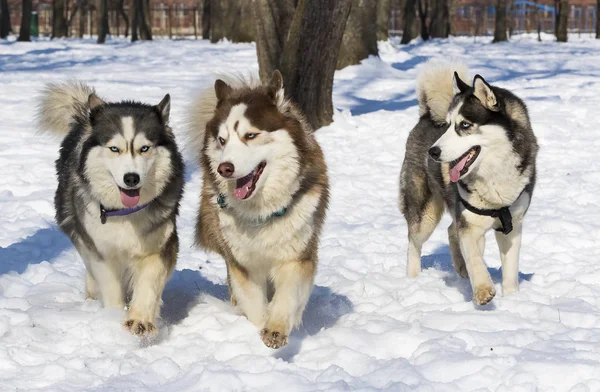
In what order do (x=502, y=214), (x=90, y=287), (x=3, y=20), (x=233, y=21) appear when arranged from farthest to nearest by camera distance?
1. (x=3, y=20)
2. (x=233, y=21)
3. (x=90, y=287)
4. (x=502, y=214)

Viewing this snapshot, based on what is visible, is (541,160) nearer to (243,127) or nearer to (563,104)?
(563,104)

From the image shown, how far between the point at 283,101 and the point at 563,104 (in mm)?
8940

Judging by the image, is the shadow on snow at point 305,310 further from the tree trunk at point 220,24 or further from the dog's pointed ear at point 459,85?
the tree trunk at point 220,24

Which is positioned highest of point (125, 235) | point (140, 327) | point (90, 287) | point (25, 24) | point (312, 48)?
point (25, 24)

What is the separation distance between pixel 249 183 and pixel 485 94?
5.60ft

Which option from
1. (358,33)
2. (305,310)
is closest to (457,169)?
(305,310)

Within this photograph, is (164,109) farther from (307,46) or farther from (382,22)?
(382,22)

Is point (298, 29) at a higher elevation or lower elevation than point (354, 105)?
higher

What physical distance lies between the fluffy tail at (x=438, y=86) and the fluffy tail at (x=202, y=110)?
1621 mm

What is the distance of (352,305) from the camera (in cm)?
510

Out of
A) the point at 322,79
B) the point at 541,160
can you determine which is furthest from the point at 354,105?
the point at 541,160

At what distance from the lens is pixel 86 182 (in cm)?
442

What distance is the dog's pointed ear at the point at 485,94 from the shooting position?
4.89 m

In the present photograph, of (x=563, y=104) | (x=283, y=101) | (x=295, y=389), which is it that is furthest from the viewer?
(x=563, y=104)
